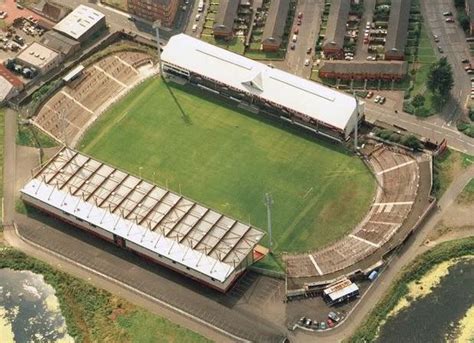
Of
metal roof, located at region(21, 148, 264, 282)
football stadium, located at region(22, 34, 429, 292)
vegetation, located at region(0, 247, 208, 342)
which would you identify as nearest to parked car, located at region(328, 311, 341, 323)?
football stadium, located at region(22, 34, 429, 292)

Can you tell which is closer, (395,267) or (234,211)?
(395,267)

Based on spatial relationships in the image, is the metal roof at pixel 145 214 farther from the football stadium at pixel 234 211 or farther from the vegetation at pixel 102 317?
the vegetation at pixel 102 317

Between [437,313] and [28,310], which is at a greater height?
[437,313]

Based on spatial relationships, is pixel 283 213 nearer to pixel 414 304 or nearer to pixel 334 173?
pixel 334 173

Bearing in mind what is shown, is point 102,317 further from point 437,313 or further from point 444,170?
point 444,170

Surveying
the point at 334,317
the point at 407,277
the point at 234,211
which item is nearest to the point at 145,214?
the point at 234,211

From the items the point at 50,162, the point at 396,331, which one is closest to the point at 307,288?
the point at 396,331
